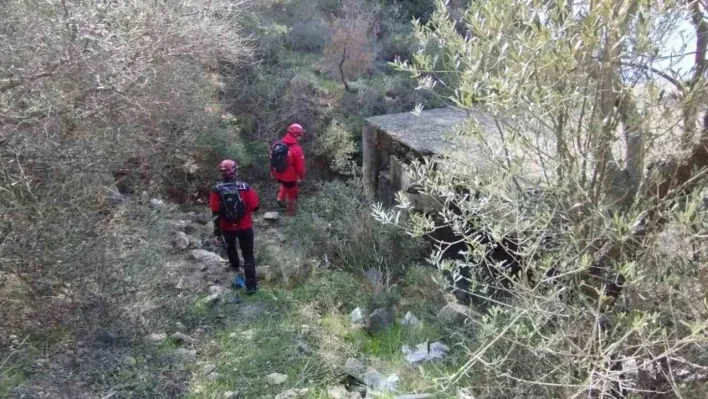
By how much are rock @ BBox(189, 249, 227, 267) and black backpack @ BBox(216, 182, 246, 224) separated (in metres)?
0.89

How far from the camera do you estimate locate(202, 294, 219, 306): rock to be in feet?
18.3

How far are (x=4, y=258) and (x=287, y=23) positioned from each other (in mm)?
10107

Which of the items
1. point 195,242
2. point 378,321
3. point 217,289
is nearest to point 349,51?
point 195,242

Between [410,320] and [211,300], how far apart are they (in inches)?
74.9

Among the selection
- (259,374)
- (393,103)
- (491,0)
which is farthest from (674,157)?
(393,103)

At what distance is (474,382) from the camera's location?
3619mm

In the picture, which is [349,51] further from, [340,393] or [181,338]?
[340,393]

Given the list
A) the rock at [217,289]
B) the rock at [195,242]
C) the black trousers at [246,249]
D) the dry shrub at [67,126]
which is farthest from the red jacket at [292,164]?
the rock at [217,289]

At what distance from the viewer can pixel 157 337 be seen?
4766mm

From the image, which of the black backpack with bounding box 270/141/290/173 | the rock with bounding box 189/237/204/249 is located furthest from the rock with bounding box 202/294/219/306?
the black backpack with bounding box 270/141/290/173

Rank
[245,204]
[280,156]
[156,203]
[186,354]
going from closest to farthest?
[186,354], [245,204], [156,203], [280,156]

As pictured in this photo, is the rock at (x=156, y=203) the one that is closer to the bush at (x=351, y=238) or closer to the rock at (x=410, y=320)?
the bush at (x=351, y=238)

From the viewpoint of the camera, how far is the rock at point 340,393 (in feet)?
13.9

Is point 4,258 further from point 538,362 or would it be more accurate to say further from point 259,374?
Answer: point 538,362
